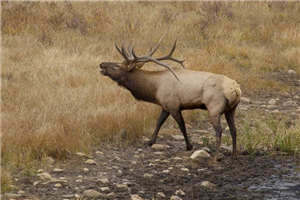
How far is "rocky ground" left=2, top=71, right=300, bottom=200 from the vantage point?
20.8 ft

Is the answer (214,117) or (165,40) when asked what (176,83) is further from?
(165,40)

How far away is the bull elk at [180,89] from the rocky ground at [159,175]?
0.30m

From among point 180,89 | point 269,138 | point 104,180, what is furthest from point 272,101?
point 104,180

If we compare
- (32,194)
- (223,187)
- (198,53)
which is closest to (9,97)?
(32,194)

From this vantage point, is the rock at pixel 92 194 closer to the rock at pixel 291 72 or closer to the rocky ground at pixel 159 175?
the rocky ground at pixel 159 175

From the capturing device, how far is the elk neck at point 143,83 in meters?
8.03

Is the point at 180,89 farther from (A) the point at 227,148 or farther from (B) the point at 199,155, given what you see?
(A) the point at 227,148

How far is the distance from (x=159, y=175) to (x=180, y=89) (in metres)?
1.24

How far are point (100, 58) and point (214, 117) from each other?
16.1ft

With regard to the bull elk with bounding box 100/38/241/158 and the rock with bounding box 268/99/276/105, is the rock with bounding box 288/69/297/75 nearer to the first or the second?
the rock with bounding box 268/99/276/105

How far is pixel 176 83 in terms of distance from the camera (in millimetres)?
7789

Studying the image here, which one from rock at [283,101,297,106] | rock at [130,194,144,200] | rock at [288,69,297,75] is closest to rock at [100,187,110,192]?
rock at [130,194,144,200]

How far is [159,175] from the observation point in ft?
23.3

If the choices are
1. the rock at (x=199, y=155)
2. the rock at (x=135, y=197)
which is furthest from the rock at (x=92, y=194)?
the rock at (x=199, y=155)
